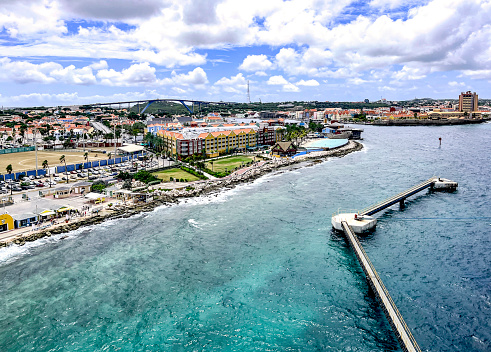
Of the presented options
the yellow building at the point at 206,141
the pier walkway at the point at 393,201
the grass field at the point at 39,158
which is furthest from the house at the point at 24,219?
the yellow building at the point at 206,141

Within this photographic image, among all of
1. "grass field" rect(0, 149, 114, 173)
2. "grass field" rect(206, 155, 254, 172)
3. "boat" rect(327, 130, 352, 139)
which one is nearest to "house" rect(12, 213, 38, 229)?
"grass field" rect(0, 149, 114, 173)

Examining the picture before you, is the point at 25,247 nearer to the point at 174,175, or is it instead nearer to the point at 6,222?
the point at 6,222

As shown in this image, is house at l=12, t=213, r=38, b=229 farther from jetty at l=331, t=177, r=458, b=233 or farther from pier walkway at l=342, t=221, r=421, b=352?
pier walkway at l=342, t=221, r=421, b=352

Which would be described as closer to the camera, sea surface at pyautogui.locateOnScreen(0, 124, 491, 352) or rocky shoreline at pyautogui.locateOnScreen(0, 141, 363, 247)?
sea surface at pyautogui.locateOnScreen(0, 124, 491, 352)

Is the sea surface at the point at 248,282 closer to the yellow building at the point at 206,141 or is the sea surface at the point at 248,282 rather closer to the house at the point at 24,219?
the house at the point at 24,219

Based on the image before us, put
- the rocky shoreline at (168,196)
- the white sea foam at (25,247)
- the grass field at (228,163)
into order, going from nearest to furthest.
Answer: the white sea foam at (25,247) → the rocky shoreline at (168,196) → the grass field at (228,163)

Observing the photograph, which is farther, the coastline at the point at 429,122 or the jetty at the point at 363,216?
the coastline at the point at 429,122

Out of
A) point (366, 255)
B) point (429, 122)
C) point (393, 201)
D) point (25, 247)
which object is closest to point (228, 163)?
point (393, 201)
